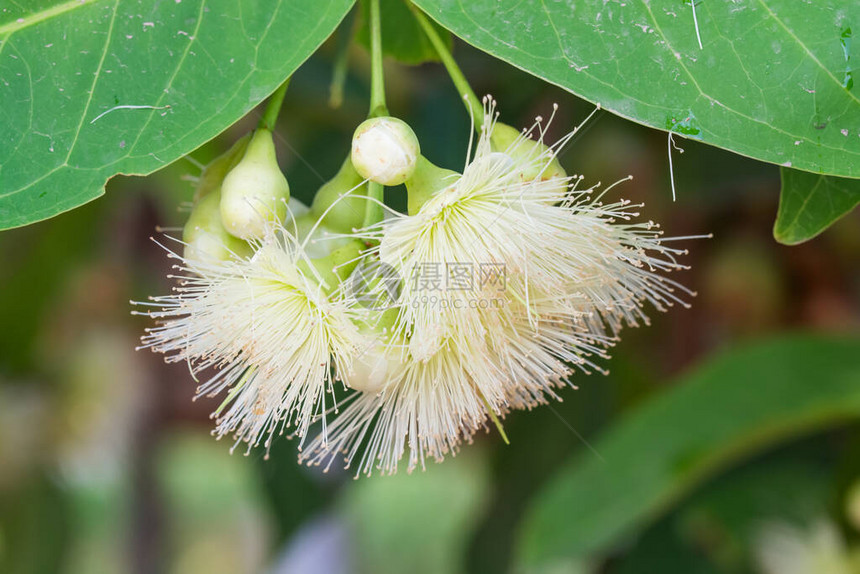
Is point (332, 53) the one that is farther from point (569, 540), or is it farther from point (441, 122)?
point (569, 540)

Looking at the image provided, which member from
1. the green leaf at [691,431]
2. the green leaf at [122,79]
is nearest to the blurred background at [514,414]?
the green leaf at [691,431]

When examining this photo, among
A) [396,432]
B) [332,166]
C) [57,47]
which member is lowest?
[332,166]

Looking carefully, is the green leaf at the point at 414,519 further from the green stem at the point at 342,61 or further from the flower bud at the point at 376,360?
the flower bud at the point at 376,360

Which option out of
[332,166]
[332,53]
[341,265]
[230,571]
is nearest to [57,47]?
[341,265]

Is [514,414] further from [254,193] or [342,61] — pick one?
[254,193]

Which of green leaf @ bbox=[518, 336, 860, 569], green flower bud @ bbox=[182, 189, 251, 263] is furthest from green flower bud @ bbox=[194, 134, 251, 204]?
green leaf @ bbox=[518, 336, 860, 569]
